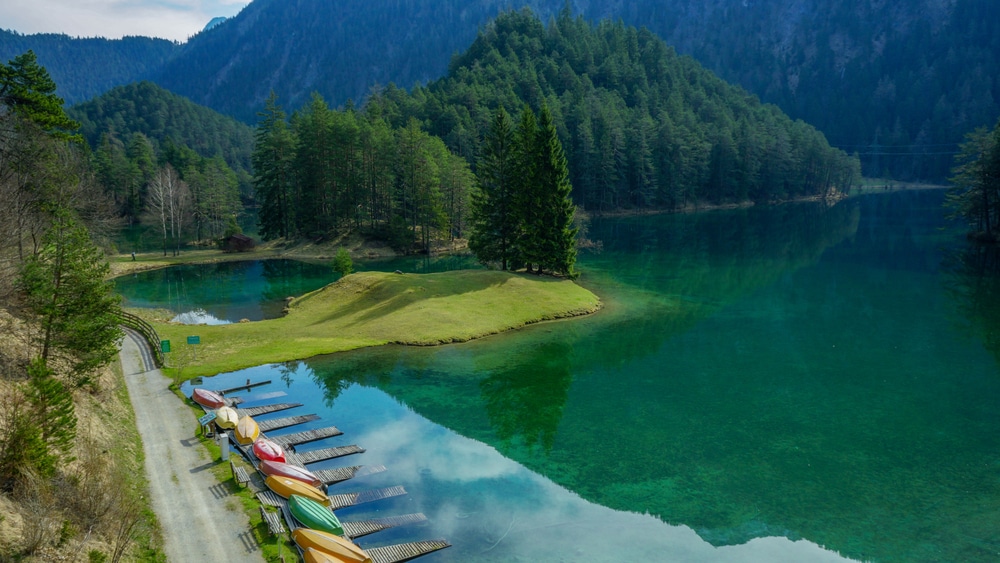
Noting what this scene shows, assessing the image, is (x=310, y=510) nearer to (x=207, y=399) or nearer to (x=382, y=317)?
(x=207, y=399)

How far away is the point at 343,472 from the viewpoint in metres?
28.7

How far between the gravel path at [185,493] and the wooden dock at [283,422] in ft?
11.8

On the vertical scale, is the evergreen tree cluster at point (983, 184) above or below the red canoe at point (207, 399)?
above

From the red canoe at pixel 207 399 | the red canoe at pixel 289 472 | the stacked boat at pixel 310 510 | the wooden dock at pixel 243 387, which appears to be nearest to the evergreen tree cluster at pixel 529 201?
the wooden dock at pixel 243 387

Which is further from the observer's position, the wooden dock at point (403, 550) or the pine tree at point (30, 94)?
the pine tree at point (30, 94)

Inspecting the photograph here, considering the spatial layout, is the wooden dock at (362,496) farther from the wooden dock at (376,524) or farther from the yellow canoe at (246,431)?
the yellow canoe at (246,431)

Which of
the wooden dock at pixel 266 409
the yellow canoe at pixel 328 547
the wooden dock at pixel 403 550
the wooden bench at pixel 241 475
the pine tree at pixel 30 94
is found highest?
the pine tree at pixel 30 94

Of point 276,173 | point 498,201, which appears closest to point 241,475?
point 498,201

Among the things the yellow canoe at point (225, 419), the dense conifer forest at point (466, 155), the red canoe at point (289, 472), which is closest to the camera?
the red canoe at point (289, 472)

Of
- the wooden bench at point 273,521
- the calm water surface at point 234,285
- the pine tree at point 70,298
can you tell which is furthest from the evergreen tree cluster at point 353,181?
the wooden bench at point 273,521

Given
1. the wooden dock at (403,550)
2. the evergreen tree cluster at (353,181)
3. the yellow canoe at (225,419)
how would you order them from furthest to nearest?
the evergreen tree cluster at (353,181)
the yellow canoe at (225,419)
the wooden dock at (403,550)

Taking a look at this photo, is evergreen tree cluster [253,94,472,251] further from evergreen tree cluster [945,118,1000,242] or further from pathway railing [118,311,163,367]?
evergreen tree cluster [945,118,1000,242]

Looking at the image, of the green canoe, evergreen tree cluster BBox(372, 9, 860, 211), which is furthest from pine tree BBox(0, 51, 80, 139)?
evergreen tree cluster BBox(372, 9, 860, 211)

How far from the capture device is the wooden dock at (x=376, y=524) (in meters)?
23.6
